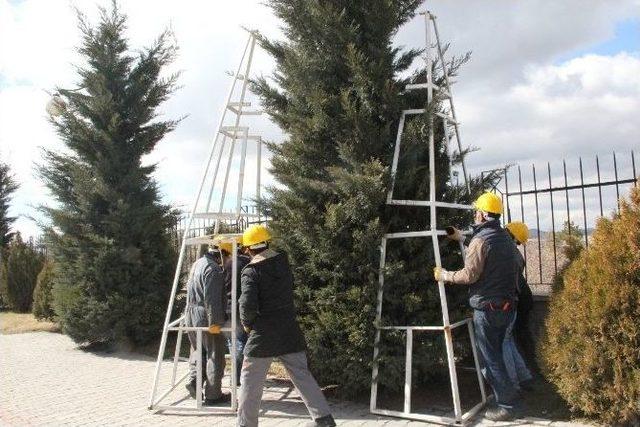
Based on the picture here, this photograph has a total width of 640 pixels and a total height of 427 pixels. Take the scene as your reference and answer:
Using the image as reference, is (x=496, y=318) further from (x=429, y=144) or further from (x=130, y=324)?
(x=130, y=324)

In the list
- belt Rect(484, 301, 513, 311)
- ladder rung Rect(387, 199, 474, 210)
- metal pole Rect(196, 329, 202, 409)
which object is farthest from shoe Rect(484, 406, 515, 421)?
metal pole Rect(196, 329, 202, 409)

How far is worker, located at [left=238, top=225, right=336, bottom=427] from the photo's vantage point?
199 inches

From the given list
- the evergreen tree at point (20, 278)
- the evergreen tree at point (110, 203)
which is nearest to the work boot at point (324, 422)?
the evergreen tree at point (110, 203)

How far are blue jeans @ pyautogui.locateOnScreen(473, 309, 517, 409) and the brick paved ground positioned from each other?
256 millimetres

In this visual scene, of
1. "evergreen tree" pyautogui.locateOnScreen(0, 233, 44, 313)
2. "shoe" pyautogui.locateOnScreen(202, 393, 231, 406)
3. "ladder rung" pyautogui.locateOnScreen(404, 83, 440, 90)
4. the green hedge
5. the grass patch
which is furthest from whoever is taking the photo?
"evergreen tree" pyautogui.locateOnScreen(0, 233, 44, 313)

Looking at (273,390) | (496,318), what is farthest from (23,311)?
(496,318)

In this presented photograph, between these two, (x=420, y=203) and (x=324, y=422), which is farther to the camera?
(x=420, y=203)

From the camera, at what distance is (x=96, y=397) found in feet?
22.6

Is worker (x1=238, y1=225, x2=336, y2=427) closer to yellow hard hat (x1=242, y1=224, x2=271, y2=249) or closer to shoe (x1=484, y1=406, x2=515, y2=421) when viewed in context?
yellow hard hat (x1=242, y1=224, x2=271, y2=249)

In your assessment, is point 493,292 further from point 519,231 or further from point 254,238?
point 254,238

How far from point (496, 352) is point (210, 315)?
2.83 metres

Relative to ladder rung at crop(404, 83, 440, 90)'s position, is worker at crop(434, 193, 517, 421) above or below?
below

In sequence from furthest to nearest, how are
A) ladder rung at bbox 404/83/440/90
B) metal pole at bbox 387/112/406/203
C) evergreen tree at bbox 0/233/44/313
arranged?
1. evergreen tree at bbox 0/233/44/313
2. ladder rung at bbox 404/83/440/90
3. metal pole at bbox 387/112/406/203

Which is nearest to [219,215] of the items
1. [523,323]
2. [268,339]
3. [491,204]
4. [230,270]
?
[230,270]
